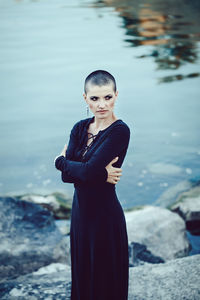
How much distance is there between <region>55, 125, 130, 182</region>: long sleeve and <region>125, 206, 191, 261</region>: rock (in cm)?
237

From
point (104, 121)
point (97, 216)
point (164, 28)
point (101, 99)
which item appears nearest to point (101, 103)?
point (101, 99)

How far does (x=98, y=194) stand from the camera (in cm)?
223

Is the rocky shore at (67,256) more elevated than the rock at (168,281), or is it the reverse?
the rock at (168,281)

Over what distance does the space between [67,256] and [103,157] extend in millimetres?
2653

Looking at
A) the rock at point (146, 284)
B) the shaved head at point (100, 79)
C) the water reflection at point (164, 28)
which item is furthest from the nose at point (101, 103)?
the water reflection at point (164, 28)

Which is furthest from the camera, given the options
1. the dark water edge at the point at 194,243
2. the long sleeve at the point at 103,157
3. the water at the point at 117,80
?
the water at the point at 117,80

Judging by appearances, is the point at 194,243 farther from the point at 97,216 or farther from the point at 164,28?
the point at 164,28

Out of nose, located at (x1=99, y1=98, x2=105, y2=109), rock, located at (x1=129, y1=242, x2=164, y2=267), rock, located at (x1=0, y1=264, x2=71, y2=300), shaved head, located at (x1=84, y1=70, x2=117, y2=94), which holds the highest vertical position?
shaved head, located at (x1=84, y1=70, x2=117, y2=94)

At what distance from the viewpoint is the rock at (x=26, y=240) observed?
13.3 ft

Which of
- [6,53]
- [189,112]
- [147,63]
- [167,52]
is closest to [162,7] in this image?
[167,52]

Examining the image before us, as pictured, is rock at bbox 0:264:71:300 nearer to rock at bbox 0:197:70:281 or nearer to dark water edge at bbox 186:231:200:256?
rock at bbox 0:197:70:281

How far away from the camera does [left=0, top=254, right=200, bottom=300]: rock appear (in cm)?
287

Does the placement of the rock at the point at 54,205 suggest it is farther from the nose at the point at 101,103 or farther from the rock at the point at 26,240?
the nose at the point at 101,103

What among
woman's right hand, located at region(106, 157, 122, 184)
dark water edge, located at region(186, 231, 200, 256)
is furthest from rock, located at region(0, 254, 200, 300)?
dark water edge, located at region(186, 231, 200, 256)
